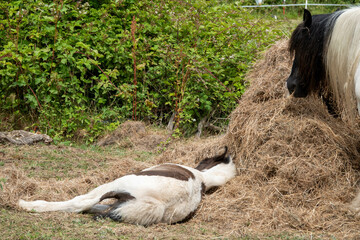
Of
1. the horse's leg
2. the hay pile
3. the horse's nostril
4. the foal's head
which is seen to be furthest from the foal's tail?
the horse's leg

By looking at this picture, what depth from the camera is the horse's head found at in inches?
176

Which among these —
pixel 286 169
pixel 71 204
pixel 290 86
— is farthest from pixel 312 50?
pixel 71 204

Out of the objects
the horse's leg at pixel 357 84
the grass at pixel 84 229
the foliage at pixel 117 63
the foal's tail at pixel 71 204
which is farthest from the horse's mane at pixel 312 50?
the foliage at pixel 117 63

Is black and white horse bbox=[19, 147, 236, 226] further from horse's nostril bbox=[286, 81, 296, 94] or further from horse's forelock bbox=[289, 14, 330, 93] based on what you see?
horse's forelock bbox=[289, 14, 330, 93]

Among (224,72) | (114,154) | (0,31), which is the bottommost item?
(114,154)

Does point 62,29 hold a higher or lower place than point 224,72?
higher

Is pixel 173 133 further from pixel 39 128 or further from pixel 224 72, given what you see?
pixel 39 128

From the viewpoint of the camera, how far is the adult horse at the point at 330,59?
4195 mm

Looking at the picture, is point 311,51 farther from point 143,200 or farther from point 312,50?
point 143,200

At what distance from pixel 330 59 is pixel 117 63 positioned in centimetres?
421

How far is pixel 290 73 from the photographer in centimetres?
501

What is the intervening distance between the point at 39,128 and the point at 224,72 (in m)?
3.18

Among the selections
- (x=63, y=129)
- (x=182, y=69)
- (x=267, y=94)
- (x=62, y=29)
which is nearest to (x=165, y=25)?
(x=182, y=69)

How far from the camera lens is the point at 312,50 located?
14.7 ft
